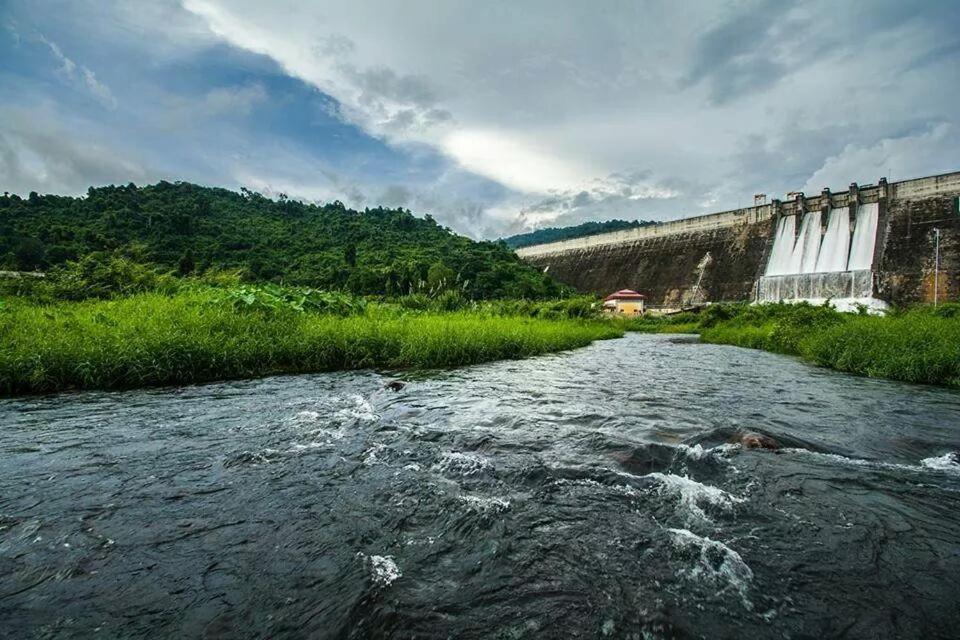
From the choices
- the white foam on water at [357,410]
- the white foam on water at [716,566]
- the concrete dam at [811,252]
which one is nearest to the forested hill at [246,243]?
the concrete dam at [811,252]

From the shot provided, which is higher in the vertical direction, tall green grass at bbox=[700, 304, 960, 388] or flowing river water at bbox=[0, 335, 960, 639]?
tall green grass at bbox=[700, 304, 960, 388]

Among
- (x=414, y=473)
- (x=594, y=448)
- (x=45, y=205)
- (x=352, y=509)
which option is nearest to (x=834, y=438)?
(x=594, y=448)

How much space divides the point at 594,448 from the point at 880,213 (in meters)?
41.4

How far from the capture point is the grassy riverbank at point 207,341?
7.09 meters

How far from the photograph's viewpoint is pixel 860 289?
103 feet

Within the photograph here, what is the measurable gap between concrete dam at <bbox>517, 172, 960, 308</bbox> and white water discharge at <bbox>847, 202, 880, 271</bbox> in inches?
2.6

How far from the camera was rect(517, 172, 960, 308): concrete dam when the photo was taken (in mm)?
29734

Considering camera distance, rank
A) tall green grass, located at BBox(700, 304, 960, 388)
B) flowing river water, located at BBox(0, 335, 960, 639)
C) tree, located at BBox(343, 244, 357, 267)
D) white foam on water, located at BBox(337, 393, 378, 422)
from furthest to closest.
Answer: tree, located at BBox(343, 244, 357, 267), tall green grass, located at BBox(700, 304, 960, 388), white foam on water, located at BBox(337, 393, 378, 422), flowing river water, located at BBox(0, 335, 960, 639)

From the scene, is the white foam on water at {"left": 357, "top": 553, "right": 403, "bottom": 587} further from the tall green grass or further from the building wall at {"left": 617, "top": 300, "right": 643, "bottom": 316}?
the building wall at {"left": 617, "top": 300, "right": 643, "bottom": 316}

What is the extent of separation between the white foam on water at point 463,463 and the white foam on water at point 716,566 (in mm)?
1628

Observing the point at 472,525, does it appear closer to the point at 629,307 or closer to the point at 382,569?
the point at 382,569

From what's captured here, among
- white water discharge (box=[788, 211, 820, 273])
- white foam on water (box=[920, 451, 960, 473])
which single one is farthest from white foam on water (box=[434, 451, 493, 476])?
white water discharge (box=[788, 211, 820, 273])

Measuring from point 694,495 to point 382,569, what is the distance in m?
2.23

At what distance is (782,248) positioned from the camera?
124 ft
